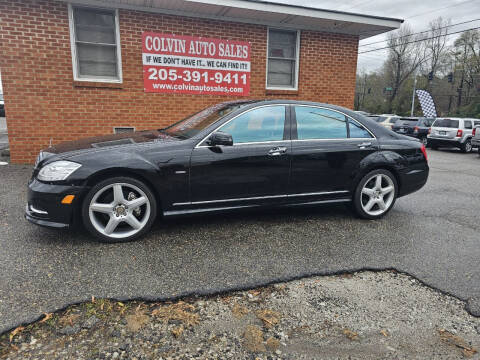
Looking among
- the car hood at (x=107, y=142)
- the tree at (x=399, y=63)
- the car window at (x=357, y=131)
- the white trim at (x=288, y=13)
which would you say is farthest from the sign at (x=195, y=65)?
the tree at (x=399, y=63)

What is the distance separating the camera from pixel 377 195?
4527 mm

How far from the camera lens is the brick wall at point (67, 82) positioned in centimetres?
700

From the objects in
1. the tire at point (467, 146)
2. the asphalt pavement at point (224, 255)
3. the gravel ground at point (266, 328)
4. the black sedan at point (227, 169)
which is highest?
the black sedan at point (227, 169)

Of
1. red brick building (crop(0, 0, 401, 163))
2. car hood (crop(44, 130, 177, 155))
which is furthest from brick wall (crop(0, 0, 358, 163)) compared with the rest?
car hood (crop(44, 130, 177, 155))

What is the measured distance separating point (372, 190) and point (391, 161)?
470 mm

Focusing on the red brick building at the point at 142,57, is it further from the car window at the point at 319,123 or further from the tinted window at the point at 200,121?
the car window at the point at 319,123

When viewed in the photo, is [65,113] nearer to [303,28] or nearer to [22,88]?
[22,88]

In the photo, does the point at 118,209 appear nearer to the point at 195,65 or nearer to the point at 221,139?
the point at 221,139

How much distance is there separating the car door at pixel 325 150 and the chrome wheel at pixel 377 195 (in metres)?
0.32

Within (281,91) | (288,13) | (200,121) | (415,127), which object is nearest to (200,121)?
(200,121)

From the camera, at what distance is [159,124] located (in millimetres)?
8227

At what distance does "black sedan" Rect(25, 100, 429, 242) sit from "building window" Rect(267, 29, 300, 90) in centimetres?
503

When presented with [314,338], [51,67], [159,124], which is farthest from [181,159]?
[51,67]

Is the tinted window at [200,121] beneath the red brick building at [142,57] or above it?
beneath
